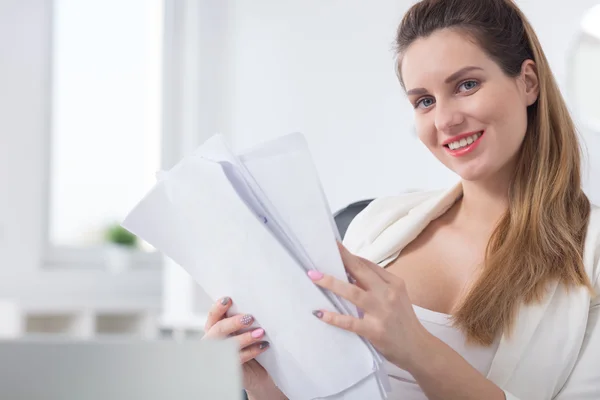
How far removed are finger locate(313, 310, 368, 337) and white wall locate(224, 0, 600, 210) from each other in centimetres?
133

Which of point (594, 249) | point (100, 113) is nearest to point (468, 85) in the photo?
point (594, 249)

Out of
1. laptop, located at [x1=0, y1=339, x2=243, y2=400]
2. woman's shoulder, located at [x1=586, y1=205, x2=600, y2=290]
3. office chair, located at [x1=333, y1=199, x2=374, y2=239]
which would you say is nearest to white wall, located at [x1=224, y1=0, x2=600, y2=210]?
office chair, located at [x1=333, y1=199, x2=374, y2=239]

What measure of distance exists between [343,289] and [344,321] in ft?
0.15

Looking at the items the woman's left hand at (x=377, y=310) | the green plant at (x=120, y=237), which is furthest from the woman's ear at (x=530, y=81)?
the green plant at (x=120, y=237)

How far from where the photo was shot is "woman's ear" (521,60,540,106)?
Answer: 4.48 feet

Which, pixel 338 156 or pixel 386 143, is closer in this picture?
pixel 386 143

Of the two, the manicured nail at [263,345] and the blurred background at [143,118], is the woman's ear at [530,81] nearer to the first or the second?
the manicured nail at [263,345]

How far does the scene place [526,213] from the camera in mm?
1320

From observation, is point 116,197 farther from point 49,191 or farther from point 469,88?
point 469,88

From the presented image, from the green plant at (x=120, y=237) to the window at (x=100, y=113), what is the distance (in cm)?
8

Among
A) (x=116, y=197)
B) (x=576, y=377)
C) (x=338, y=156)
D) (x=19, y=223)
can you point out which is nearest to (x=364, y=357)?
(x=576, y=377)

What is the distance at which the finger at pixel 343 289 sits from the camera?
0.90 meters

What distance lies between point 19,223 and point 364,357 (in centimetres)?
298

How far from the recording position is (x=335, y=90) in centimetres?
304
